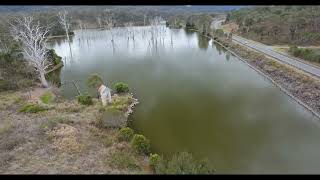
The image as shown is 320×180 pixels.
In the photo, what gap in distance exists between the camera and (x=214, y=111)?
19422mm

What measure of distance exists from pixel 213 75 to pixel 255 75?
3861 millimetres

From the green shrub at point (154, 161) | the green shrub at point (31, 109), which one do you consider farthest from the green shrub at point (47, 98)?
the green shrub at point (154, 161)

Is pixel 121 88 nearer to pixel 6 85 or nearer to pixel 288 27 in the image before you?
pixel 6 85

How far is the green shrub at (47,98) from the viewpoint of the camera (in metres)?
21.8

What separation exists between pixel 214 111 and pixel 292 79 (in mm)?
9207

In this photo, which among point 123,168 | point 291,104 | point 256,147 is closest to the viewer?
point 123,168

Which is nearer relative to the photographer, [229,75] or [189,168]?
[189,168]

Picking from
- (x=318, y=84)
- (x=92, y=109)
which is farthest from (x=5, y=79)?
(x=318, y=84)

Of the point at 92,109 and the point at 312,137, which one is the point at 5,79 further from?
the point at 312,137

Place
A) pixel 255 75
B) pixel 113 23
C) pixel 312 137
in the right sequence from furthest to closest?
1. pixel 113 23
2. pixel 255 75
3. pixel 312 137

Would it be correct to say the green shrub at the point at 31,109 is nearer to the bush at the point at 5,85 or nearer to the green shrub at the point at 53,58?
the bush at the point at 5,85

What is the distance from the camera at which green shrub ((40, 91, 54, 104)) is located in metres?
21.8

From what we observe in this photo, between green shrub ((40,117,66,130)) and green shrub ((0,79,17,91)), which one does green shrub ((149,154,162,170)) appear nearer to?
green shrub ((40,117,66,130))

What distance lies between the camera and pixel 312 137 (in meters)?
16.0
